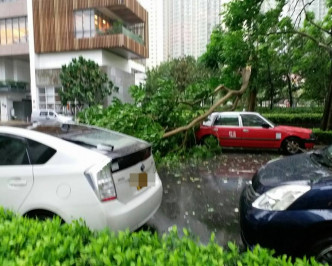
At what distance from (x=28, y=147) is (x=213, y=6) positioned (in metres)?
13.4

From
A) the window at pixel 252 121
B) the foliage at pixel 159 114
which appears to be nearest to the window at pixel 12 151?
the foliage at pixel 159 114

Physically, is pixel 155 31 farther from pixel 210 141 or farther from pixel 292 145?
pixel 292 145

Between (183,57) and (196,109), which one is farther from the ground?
(183,57)

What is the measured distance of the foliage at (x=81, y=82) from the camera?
22.8 m

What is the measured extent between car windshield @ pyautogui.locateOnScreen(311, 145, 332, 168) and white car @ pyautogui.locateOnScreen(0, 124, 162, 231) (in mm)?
2046

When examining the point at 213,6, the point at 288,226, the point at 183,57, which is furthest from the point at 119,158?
the point at 183,57

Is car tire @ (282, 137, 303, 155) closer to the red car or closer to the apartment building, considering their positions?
the red car

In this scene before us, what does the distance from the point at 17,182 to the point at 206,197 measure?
3367 mm

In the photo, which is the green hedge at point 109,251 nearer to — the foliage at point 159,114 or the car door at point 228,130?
the foliage at point 159,114

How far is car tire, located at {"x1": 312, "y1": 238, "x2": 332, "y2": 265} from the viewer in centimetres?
252

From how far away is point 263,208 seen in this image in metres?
2.80

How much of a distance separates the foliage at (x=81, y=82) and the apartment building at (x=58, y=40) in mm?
2836

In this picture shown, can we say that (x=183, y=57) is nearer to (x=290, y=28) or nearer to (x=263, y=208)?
(x=290, y=28)

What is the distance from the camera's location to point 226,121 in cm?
960
